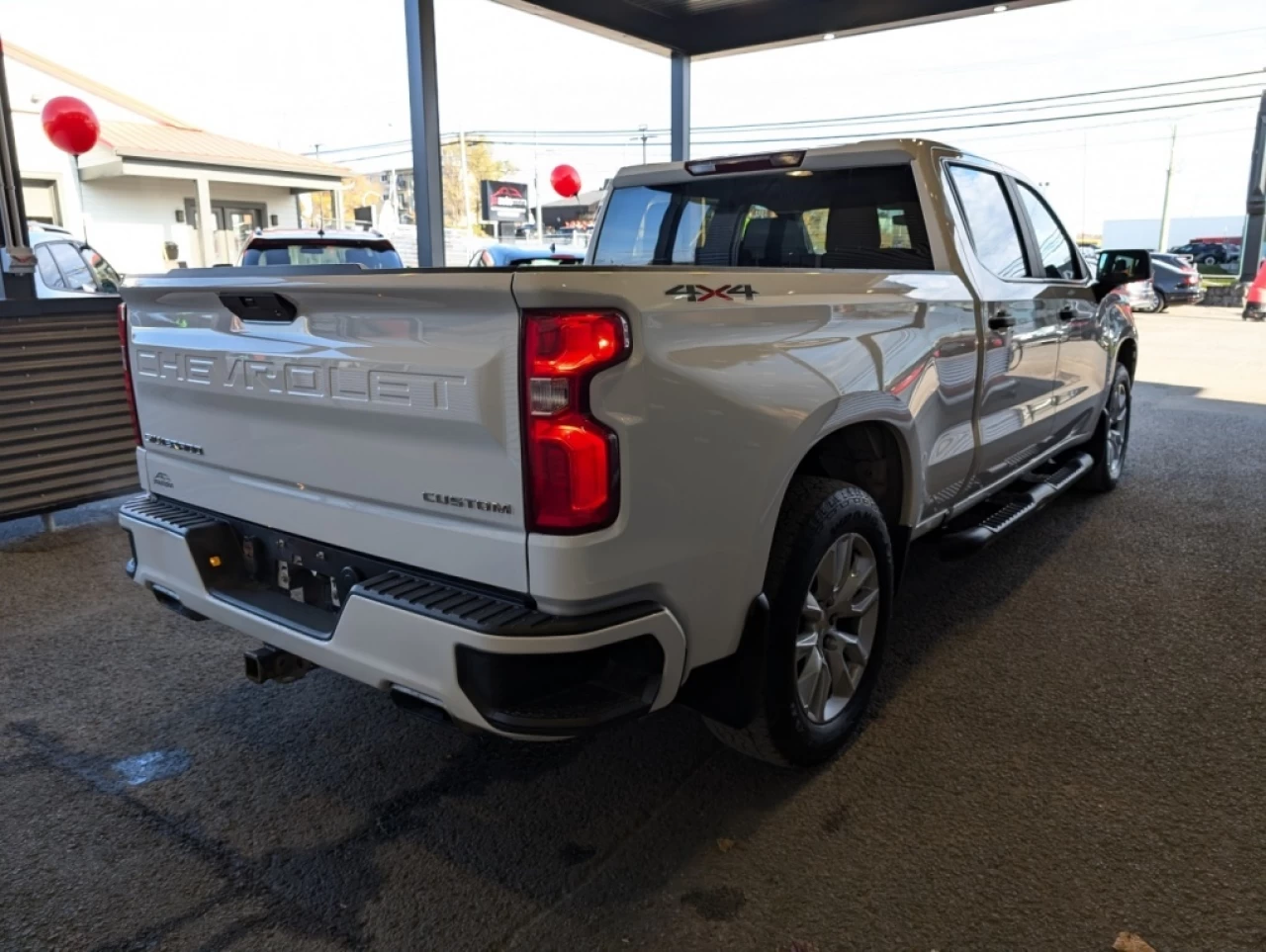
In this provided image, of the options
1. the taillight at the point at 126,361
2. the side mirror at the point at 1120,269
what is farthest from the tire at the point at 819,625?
the side mirror at the point at 1120,269

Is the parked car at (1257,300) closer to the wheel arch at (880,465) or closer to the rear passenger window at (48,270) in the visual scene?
the wheel arch at (880,465)

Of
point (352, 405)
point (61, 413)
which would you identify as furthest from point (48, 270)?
point (352, 405)

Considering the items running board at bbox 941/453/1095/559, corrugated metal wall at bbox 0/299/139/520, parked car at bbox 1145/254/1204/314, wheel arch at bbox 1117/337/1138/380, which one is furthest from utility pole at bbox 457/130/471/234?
running board at bbox 941/453/1095/559

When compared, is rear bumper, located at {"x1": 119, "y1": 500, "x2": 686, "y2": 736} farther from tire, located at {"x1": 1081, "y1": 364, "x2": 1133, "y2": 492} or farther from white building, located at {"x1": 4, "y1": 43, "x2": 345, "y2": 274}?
white building, located at {"x1": 4, "y1": 43, "x2": 345, "y2": 274}

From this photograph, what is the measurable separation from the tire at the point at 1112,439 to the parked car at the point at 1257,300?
53.0 ft

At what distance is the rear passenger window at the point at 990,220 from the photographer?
3.91 m

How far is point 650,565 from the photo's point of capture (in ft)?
7.16

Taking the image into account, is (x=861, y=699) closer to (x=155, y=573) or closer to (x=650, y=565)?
(x=650, y=565)

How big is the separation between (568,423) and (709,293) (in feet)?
1.75

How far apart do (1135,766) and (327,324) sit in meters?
2.77

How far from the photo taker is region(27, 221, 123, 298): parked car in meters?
9.12

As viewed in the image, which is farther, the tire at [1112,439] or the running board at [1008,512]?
the tire at [1112,439]

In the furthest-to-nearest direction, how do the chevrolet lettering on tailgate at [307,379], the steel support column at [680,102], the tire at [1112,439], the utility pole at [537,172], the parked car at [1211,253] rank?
1. the utility pole at [537,172]
2. the parked car at [1211,253]
3. the steel support column at [680,102]
4. the tire at [1112,439]
5. the chevrolet lettering on tailgate at [307,379]

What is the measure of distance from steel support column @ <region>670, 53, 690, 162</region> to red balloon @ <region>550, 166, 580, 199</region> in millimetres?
4269
